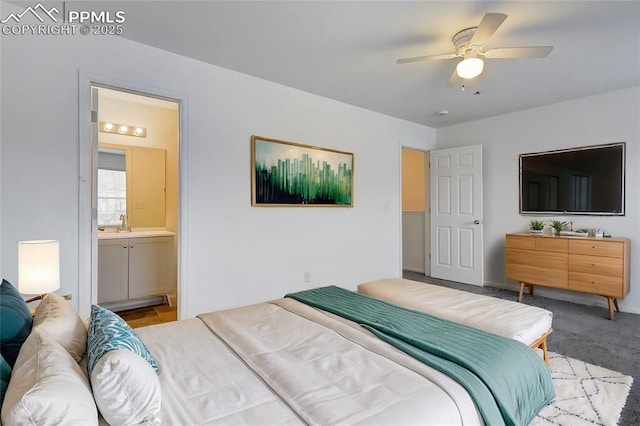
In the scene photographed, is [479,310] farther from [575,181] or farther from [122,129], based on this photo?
[122,129]

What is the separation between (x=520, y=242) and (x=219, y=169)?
365 centimetres

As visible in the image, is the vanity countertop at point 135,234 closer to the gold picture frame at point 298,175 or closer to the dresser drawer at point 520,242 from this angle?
the gold picture frame at point 298,175

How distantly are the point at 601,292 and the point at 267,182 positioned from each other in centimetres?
368

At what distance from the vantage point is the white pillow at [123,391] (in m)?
0.87

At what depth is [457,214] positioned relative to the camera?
493 cm

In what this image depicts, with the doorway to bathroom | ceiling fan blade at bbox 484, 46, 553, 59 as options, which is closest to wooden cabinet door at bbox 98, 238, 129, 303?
the doorway to bathroom

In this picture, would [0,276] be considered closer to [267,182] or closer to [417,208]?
[267,182]

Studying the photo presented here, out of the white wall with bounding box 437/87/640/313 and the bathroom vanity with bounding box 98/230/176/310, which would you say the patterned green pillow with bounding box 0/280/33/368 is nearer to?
the bathroom vanity with bounding box 98/230/176/310

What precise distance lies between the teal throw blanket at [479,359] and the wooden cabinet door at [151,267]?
2.89 meters

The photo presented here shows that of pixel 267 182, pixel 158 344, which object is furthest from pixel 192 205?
pixel 158 344

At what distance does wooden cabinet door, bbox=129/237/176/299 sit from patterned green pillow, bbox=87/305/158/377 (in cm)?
269

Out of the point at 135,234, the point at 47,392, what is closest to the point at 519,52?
the point at 47,392

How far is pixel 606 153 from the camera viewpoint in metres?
3.71

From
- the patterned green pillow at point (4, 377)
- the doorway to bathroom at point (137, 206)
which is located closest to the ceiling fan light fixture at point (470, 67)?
the patterned green pillow at point (4, 377)
